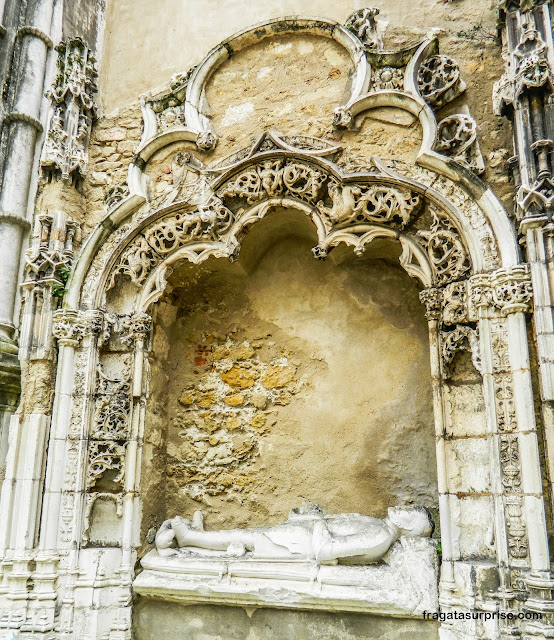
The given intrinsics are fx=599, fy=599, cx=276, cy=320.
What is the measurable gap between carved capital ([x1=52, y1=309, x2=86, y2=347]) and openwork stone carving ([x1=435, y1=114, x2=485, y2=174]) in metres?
3.21

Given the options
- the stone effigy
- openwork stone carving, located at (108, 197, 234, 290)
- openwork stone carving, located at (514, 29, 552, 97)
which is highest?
openwork stone carving, located at (514, 29, 552, 97)

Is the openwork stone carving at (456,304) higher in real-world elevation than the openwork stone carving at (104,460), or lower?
higher

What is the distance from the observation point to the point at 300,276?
18.6ft

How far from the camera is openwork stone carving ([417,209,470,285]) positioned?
14.1ft

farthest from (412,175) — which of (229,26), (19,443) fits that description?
(19,443)

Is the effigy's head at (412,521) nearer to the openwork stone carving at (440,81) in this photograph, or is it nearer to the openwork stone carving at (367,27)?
the openwork stone carving at (440,81)

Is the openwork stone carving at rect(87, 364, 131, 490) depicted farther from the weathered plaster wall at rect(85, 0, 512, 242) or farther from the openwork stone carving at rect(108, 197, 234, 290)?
the weathered plaster wall at rect(85, 0, 512, 242)

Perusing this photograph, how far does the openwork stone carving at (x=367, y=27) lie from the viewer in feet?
16.7

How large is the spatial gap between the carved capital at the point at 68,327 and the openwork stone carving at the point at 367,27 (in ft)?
11.0

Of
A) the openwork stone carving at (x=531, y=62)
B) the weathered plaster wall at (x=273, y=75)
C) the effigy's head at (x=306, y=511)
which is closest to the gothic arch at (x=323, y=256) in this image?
the weathered plaster wall at (x=273, y=75)

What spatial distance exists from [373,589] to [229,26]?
5.14 m

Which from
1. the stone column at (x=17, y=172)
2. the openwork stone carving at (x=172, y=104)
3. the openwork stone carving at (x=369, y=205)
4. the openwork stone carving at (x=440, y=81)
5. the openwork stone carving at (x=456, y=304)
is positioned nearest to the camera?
the openwork stone carving at (x=456, y=304)

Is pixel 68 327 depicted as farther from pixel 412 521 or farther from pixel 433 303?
pixel 412 521

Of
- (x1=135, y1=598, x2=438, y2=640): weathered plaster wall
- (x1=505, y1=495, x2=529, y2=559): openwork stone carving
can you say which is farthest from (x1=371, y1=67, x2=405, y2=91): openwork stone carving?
(x1=135, y1=598, x2=438, y2=640): weathered plaster wall
